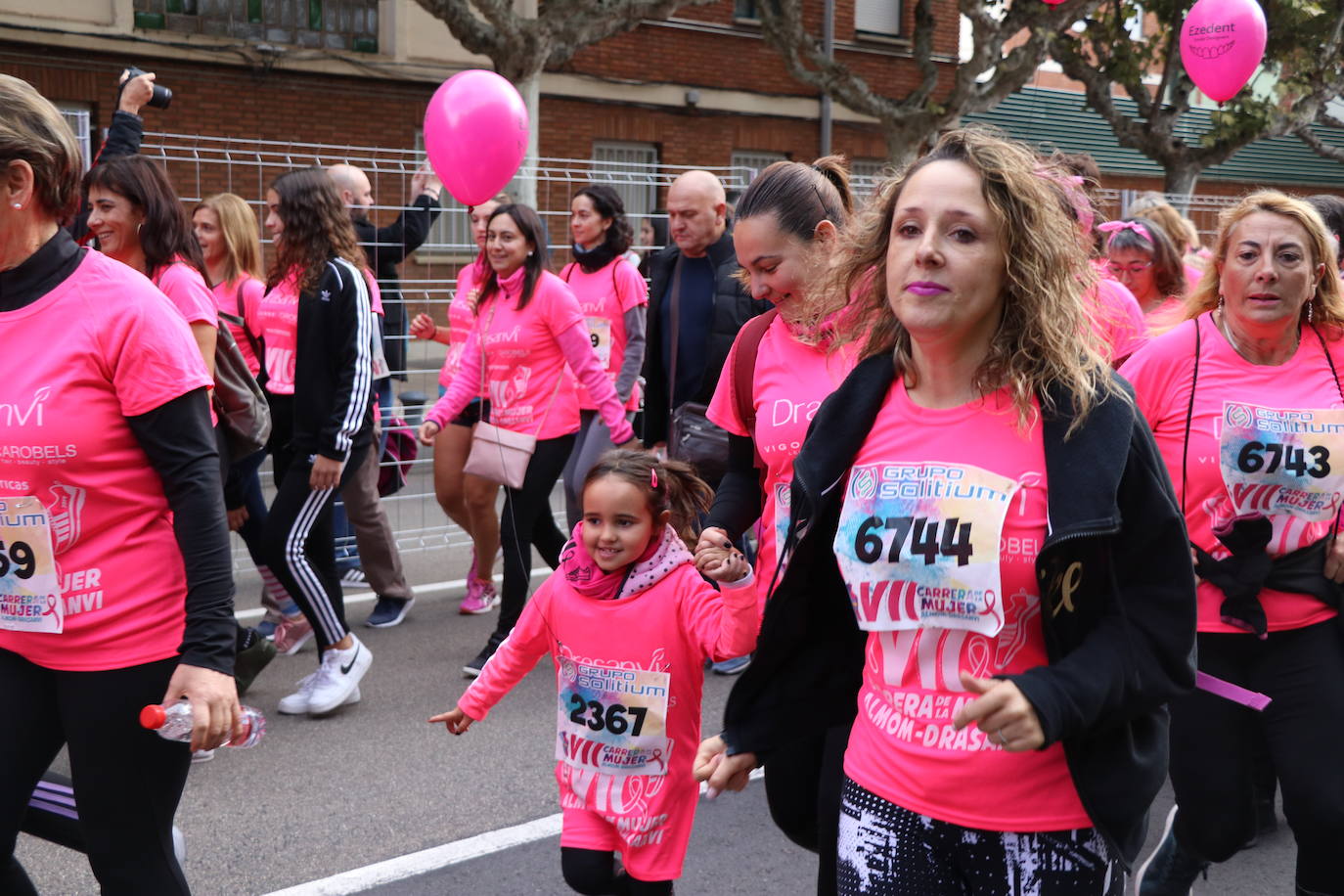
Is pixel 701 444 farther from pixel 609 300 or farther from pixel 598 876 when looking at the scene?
pixel 609 300

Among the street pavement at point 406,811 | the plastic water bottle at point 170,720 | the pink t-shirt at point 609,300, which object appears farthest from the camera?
the pink t-shirt at point 609,300

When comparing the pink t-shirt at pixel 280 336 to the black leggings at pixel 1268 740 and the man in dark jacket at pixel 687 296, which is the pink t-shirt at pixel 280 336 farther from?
the black leggings at pixel 1268 740

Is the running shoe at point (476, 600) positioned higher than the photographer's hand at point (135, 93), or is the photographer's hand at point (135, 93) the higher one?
the photographer's hand at point (135, 93)

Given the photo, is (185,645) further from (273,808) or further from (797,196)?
(273,808)

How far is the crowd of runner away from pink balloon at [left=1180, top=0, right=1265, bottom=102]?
596 centimetres

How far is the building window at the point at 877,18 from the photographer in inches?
845

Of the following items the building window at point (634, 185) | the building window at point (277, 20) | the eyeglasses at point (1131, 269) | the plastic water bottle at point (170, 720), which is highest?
the building window at point (277, 20)

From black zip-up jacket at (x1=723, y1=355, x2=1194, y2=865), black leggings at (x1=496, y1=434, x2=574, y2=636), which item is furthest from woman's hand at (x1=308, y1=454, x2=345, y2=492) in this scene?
black zip-up jacket at (x1=723, y1=355, x2=1194, y2=865)

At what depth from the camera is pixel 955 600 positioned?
214cm

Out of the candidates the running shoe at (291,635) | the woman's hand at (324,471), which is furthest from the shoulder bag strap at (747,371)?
the running shoe at (291,635)

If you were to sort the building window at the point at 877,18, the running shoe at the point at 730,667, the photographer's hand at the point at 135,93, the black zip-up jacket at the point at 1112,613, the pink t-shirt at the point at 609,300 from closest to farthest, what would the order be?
the black zip-up jacket at the point at 1112,613 → the photographer's hand at the point at 135,93 → the running shoe at the point at 730,667 → the pink t-shirt at the point at 609,300 → the building window at the point at 877,18

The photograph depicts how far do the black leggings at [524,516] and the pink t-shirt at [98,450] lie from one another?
3.33m

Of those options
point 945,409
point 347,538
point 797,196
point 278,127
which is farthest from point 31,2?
point 945,409

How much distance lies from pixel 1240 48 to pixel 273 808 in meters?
8.51
